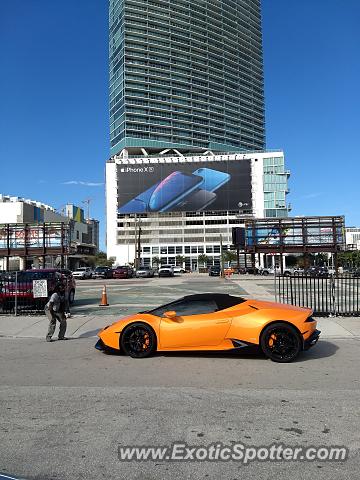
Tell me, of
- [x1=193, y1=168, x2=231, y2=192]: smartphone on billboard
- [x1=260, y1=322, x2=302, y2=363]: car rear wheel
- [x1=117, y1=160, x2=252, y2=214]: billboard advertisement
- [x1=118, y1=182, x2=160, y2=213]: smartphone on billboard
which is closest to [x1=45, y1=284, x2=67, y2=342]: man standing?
[x1=260, y1=322, x2=302, y2=363]: car rear wheel

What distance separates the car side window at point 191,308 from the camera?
8336 mm

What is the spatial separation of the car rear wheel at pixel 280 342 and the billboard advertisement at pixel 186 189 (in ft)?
426

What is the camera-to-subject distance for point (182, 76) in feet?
548

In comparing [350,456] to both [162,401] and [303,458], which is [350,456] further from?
[162,401]

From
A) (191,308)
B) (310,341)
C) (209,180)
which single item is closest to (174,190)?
(209,180)

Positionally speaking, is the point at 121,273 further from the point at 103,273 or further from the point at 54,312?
the point at 54,312

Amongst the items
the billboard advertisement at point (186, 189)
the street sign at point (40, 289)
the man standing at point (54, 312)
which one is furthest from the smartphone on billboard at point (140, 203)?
the man standing at point (54, 312)

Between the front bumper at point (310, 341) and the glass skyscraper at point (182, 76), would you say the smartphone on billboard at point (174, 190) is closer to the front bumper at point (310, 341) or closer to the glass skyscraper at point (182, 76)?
the glass skyscraper at point (182, 76)

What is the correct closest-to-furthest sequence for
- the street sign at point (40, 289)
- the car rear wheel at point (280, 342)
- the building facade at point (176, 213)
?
the car rear wheel at point (280, 342) → the street sign at point (40, 289) → the building facade at point (176, 213)

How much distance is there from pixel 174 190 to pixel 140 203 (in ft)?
36.1

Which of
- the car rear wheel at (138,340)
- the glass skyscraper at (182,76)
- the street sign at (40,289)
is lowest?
the car rear wheel at (138,340)

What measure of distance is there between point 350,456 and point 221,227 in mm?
132909

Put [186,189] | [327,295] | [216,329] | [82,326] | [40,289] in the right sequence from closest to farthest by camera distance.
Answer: [216,329] → [82,326] → [40,289] → [327,295] → [186,189]

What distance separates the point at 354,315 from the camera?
13516 millimetres
